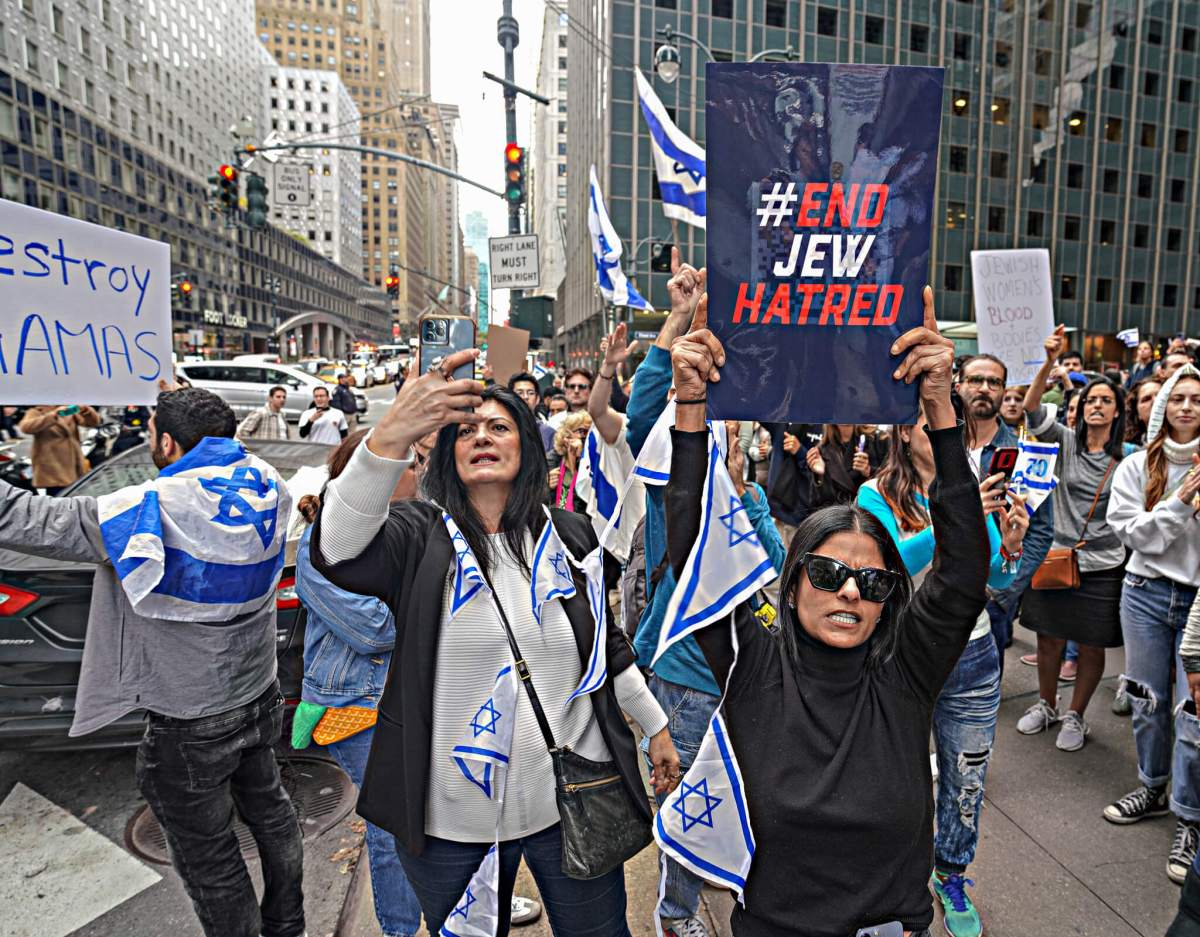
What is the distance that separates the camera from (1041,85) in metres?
40.4

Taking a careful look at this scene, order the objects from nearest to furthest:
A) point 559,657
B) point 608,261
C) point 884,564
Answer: point 884,564, point 559,657, point 608,261

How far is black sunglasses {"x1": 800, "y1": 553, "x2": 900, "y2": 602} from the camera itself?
176cm

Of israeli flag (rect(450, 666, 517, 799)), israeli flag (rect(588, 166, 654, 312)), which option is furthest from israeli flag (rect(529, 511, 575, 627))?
israeli flag (rect(588, 166, 654, 312))

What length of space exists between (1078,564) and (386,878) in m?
3.95

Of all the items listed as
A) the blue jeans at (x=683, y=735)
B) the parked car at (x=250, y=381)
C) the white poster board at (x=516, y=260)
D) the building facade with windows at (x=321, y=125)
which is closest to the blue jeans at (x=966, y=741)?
the blue jeans at (x=683, y=735)

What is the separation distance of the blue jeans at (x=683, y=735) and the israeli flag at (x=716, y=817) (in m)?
0.67

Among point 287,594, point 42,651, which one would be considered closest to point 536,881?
point 287,594

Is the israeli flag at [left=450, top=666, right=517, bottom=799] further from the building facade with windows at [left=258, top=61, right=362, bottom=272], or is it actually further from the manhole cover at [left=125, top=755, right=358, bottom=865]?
the building facade with windows at [left=258, top=61, right=362, bottom=272]

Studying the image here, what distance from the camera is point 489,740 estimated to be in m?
1.94

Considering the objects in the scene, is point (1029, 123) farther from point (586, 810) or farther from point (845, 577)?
point (586, 810)

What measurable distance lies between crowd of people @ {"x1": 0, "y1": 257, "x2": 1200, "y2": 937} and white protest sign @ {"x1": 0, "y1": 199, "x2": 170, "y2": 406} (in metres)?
0.75

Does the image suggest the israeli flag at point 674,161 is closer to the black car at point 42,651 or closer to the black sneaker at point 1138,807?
the black sneaker at point 1138,807

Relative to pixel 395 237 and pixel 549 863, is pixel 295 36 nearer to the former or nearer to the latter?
pixel 395 237

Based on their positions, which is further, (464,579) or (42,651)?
(42,651)
